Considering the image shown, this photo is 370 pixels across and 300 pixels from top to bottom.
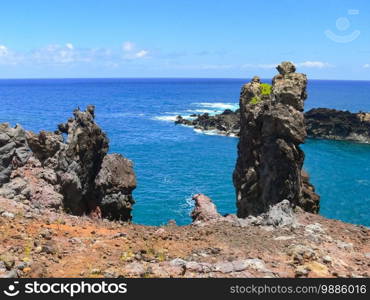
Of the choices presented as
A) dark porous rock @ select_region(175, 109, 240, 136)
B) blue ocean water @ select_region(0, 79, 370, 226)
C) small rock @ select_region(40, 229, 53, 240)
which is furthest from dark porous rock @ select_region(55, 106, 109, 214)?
dark porous rock @ select_region(175, 109, 240, 136)

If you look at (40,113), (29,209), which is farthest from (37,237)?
(40,113)

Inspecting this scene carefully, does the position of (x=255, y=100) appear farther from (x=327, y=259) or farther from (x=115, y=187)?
(x=327, y=259)

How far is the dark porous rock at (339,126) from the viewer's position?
4520 inches

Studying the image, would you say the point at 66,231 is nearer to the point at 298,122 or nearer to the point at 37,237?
the point at 37,237

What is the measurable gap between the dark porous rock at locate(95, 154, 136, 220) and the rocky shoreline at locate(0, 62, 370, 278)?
0.29 ft

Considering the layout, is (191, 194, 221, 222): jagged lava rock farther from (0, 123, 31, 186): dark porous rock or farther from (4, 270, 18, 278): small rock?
(4, 270, 18, 278): small rock

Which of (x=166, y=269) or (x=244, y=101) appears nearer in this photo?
(x=166, y=269)

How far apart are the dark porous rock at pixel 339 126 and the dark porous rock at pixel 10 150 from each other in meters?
102

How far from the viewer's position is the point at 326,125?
11994cm

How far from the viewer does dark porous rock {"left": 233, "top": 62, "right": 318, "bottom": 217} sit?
3158 cm

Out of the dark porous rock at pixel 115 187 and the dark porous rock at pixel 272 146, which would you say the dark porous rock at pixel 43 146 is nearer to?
the dark porous rock at pixel 115 187

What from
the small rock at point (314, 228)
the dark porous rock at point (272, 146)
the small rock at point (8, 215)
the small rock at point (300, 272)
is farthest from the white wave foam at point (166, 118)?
the small rock at point (300, 272)

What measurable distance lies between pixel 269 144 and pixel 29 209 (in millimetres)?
19121

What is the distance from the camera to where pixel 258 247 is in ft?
57.5
